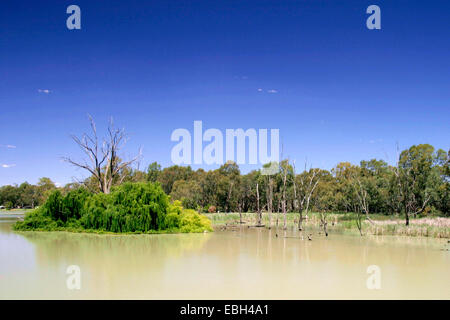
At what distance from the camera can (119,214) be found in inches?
779

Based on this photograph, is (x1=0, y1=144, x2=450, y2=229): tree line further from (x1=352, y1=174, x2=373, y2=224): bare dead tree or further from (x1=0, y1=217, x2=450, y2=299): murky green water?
(x1=0, y1=217, x2=450, y2=299): murky green water

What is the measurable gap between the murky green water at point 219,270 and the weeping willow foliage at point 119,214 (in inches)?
154

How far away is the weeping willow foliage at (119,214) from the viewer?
65.5 feet

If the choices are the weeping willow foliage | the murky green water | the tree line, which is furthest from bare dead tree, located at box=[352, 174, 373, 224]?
the weeping willow foliage

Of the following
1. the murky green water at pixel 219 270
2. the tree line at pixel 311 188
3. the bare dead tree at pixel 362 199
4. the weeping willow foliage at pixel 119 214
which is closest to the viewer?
the murky green water at pixel 219 270

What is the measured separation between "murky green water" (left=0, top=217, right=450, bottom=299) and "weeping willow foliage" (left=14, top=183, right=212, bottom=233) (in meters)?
3.91

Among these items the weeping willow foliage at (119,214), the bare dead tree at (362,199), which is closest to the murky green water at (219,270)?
the weeping willow foliage at (119,214)

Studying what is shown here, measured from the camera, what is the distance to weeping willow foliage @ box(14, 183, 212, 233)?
65.5 feet

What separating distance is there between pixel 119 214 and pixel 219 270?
37.0ft

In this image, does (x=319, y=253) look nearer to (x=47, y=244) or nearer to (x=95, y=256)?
(x=95, y=256)

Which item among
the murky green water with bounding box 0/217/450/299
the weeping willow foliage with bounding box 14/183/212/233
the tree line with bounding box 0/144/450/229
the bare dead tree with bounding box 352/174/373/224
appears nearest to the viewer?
the murky green water with bounding box 0/217/450/299

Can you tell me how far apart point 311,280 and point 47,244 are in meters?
11.5

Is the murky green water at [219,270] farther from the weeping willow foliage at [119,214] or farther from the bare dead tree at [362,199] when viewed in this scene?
the bare dead tree at [362,199]

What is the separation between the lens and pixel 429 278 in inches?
372
